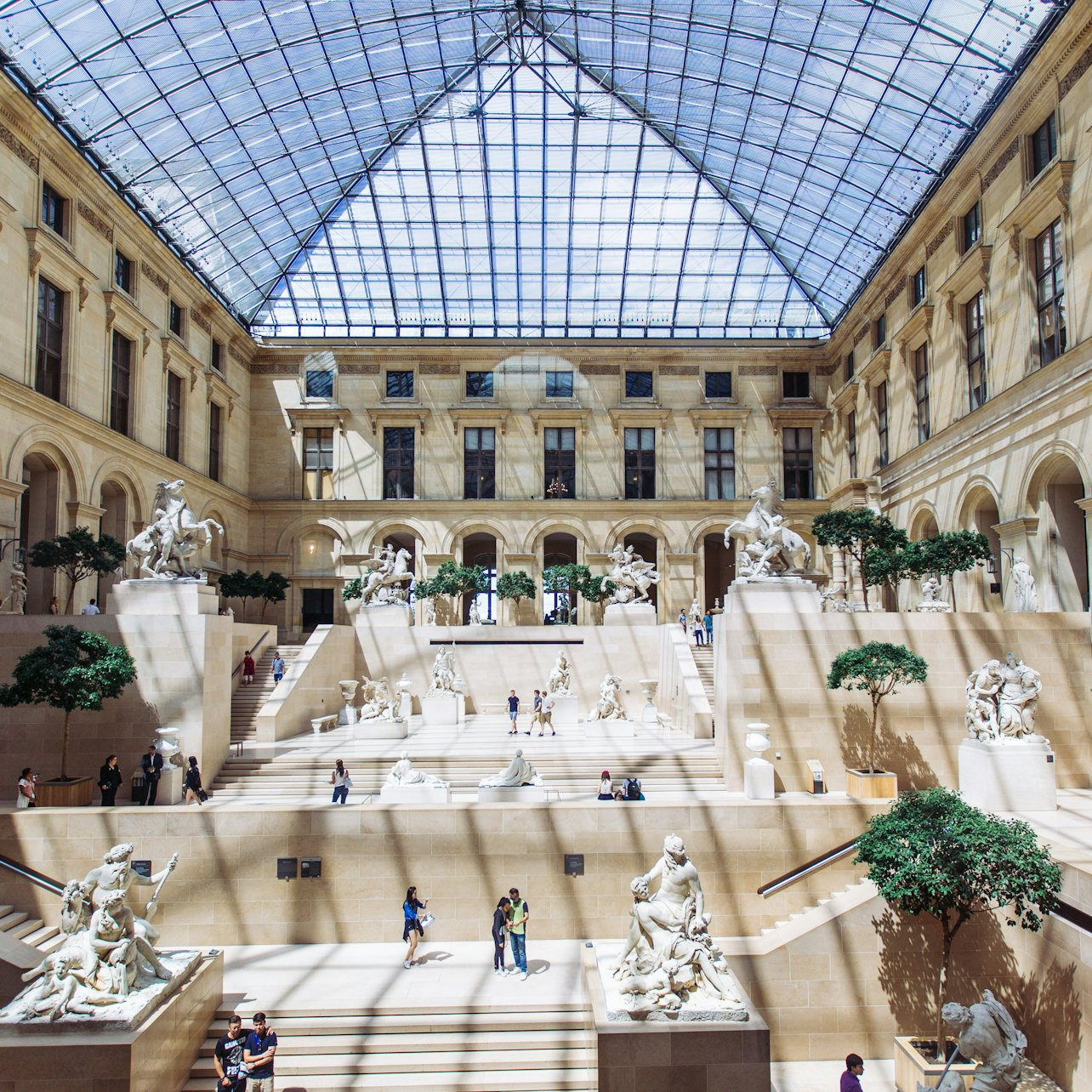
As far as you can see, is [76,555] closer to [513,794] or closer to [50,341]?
[50,341]

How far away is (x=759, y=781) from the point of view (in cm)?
1688

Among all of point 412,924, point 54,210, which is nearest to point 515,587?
point 54,210

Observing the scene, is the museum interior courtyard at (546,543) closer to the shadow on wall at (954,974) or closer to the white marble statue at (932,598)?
the shadow on wall at (954,974)

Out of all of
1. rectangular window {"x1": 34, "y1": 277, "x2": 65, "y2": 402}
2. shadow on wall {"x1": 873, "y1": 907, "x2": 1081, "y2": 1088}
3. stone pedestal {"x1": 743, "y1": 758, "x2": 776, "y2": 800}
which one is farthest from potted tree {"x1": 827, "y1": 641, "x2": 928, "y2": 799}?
rectangular window {"x1": 34, "y1": 277, "x2": 65, "y2": 402}

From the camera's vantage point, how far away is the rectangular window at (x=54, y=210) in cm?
2475

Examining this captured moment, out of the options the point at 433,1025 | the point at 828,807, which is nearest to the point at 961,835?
the point at 828,807

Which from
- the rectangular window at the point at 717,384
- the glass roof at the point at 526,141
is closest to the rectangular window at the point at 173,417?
the glass roof at the point at 526,141

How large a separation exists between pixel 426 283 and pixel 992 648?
30526 millimetres

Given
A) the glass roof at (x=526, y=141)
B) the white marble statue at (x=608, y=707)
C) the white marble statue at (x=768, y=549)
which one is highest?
the glass roof at (x=526, y=141)

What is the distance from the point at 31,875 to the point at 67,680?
11.9 feet

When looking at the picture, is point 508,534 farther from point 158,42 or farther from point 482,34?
→ point 158,42

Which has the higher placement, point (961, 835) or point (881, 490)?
point (881, 490)

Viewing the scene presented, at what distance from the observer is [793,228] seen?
124 ft

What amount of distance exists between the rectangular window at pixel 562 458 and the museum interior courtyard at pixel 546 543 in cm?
33
